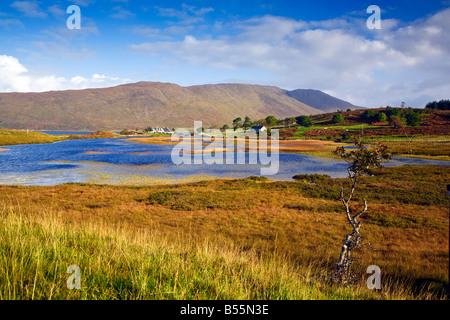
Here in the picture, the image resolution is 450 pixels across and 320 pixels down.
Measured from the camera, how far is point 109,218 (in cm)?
1575

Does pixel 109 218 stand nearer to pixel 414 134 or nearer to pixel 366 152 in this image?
pixel 366 152

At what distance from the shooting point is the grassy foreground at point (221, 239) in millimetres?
4809

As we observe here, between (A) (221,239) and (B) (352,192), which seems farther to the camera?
(A) (221,239)

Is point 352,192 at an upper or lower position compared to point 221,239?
upper

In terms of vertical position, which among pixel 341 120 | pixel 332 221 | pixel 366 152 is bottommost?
pixel 332 221

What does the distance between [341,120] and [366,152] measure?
4974 inches

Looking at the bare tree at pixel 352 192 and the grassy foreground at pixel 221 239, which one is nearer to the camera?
the grassy foreground at pixel 221 239

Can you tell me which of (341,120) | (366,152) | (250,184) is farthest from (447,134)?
(366,152)

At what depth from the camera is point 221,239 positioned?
1166 centimetres

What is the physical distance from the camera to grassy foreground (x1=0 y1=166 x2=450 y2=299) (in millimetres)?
4809

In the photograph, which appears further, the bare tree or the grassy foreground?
the bare tree
